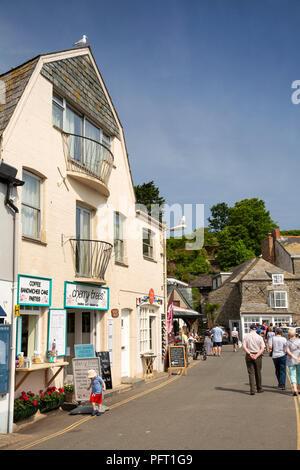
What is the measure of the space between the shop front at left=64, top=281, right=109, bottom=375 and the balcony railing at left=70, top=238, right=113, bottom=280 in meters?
0.39

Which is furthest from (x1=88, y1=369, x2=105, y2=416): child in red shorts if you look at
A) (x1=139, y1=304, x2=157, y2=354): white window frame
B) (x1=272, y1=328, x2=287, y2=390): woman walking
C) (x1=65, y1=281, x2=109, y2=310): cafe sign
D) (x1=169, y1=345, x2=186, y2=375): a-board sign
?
(x1=169, y1=345, x2=186, y2=375): a-board sign

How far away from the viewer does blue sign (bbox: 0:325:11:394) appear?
9.09 meters

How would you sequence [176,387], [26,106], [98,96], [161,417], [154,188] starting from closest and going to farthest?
1. [161,417]
2. [26,106]
3. [176,387]
4. [98,96]
5. [154,188]

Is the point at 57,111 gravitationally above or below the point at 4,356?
above

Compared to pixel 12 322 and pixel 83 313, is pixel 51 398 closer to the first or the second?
pixel 12 322

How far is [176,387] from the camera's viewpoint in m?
14.7

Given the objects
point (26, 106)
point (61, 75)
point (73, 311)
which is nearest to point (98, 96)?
point (61, 75)

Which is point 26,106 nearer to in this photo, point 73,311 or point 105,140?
point 105,140

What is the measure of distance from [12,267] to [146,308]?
32.0ft

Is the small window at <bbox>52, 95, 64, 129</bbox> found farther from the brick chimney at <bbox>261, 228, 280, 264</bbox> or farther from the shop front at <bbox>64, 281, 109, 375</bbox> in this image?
the brick chimney at <bbox>261, 228, 280, 264</bbox>

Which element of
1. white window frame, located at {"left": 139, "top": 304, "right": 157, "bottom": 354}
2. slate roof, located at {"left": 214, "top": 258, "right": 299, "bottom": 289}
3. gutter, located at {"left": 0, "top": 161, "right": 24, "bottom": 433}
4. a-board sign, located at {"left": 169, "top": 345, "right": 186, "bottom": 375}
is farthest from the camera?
slate roof, located at {"left": 214, "top": 258, "right": 299, "bottom": 289}

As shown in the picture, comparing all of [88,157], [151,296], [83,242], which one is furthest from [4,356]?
[151,296]

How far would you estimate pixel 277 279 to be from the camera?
146 ft

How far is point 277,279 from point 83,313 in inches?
1323
